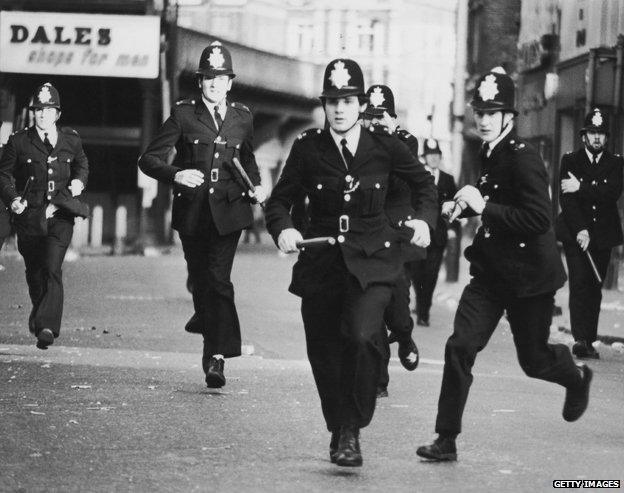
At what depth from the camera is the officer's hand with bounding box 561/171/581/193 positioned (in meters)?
15.0

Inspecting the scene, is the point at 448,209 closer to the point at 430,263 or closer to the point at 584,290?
the point at 584,290

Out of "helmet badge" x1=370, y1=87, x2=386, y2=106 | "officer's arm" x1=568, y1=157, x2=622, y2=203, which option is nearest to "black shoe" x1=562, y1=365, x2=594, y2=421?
"helmet badge" x1=370, y1=87, x2=386, y2=106

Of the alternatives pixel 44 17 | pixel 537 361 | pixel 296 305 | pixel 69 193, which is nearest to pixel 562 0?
pixel 44 17

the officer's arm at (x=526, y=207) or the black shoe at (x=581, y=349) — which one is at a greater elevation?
the officer's arm at (x=526, y=207)

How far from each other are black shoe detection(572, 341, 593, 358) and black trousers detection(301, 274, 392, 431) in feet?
20.9

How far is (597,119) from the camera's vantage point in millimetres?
14984

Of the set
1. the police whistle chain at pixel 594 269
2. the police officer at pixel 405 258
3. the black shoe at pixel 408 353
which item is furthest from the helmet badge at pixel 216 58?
the police whistle chain at pixel 594 269

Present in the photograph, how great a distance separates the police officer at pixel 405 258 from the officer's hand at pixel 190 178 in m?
1.12

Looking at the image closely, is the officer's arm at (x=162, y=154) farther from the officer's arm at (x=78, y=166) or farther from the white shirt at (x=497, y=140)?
the white shirt at (x=497, y=140)

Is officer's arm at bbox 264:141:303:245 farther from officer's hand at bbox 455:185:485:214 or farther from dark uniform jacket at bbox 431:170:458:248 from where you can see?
dark uniform jacket at bbox 431:170:458:248

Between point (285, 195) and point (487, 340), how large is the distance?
118cm

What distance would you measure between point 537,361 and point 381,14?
106m

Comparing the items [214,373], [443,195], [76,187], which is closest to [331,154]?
[214,373]

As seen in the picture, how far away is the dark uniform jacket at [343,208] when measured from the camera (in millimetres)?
8531
